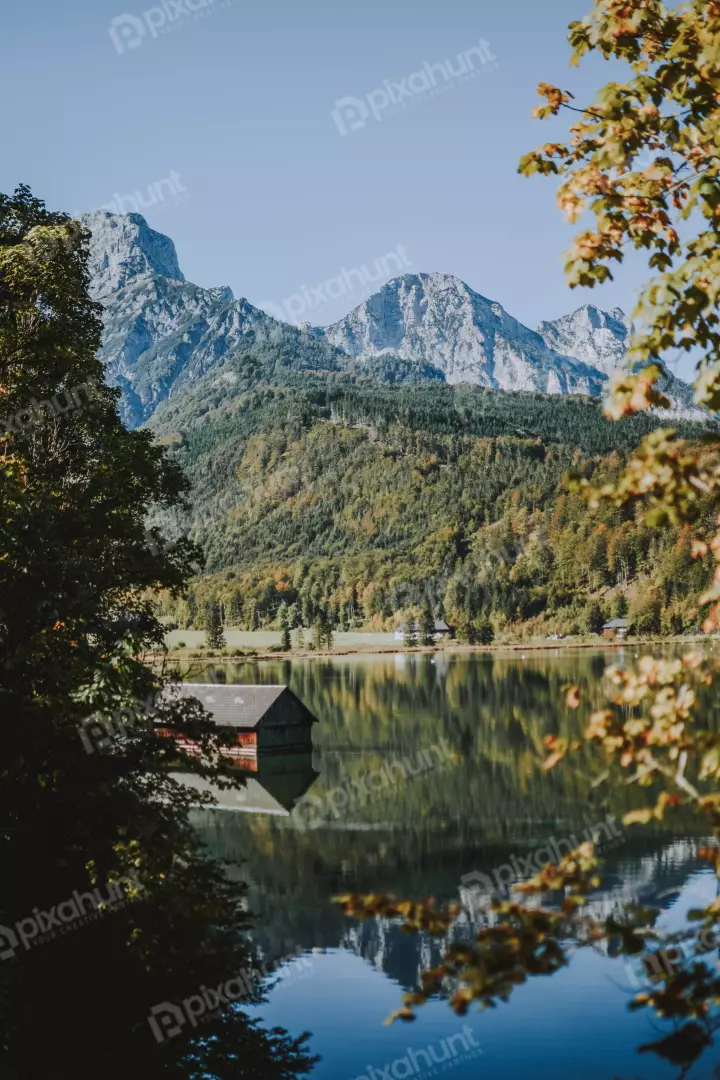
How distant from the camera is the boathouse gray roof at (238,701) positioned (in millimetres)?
54531

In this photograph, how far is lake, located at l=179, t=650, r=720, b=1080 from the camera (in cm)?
1922

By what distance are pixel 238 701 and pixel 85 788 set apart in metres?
39.6

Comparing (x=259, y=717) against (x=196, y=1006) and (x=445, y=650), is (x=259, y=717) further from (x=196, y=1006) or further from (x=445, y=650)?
(x=445, y=650)

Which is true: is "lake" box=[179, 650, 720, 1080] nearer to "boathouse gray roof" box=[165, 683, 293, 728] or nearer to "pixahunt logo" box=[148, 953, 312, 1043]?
"pixahunt logo" box=[148, 953, 312, 1043]

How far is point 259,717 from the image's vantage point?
179 feet

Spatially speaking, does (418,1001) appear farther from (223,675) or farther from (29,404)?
(223,675)

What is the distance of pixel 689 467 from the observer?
565cm

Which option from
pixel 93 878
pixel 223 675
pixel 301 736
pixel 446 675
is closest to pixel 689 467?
pixel 93 878

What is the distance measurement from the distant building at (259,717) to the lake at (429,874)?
223cm

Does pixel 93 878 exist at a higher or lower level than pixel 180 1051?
higher

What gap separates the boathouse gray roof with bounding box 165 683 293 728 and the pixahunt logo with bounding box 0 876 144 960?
122ft

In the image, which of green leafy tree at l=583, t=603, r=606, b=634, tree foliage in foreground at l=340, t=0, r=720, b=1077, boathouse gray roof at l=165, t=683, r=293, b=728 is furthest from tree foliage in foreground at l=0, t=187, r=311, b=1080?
green leafy tree at l=583, t=603, r=606, b=634

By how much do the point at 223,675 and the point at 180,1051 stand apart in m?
99.1

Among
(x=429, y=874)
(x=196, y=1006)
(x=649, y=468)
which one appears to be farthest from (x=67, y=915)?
(x=429, y=874)
